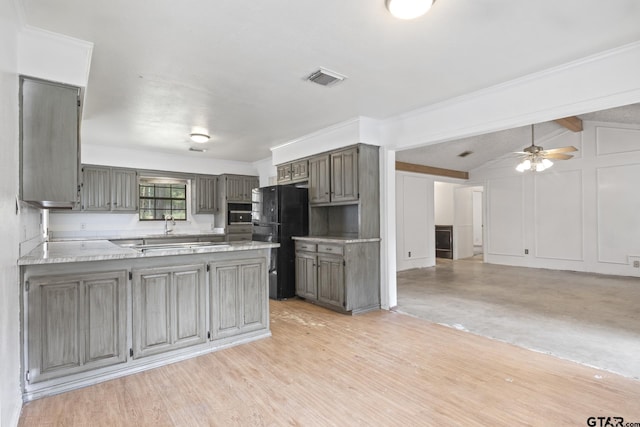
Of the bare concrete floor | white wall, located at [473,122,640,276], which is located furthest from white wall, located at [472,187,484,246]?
the bare concrete floor

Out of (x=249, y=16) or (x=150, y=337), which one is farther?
(x=150, y=337)

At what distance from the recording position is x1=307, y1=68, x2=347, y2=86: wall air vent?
2.99m

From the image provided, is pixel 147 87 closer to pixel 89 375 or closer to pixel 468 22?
pixel 89 375

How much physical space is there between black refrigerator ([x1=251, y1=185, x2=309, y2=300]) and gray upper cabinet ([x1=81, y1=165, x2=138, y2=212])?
277 centimetres

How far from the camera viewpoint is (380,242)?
4582mm

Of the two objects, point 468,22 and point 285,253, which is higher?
point 468,22

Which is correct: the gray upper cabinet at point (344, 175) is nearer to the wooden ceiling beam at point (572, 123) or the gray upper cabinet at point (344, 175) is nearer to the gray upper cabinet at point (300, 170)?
the gray upper cabinet at point (300, 170)

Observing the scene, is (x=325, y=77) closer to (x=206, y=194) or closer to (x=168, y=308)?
(x=168, y=308)

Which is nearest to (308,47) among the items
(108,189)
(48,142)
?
(48,142)

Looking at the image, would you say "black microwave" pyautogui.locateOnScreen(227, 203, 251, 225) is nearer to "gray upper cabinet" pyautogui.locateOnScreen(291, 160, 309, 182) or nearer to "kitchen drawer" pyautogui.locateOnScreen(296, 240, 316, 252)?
"gray upper cabinet" pyautogui.locateOnScreen(291, 160, 309, 182)

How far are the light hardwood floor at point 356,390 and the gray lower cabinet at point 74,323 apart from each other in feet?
0.67

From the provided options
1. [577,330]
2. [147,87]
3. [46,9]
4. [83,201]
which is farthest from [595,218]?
[83,201]

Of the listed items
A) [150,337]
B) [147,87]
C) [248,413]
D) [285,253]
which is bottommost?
[248,413]

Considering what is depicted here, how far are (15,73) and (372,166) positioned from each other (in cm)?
362
